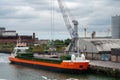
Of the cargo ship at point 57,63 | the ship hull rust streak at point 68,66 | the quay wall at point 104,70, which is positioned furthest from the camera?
the cargo ship at point 57,63

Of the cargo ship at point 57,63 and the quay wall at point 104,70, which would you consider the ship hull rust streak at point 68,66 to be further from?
the quay wall at point 104,70

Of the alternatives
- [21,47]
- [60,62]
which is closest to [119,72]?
[60,62]

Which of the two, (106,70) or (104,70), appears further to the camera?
(104,70)

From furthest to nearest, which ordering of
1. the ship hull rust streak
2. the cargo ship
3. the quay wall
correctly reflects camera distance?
the cargo ship < the ship hull rust streak < the quay wall

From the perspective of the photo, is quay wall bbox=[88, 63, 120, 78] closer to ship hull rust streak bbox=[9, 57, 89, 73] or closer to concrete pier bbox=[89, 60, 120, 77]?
concrete pier bbox=[89, 60, 120, 77]

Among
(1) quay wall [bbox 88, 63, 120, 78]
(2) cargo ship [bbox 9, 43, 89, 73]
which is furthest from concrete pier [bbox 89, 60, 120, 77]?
(2) cargo ship [bbox 9, 43, 89, 73]

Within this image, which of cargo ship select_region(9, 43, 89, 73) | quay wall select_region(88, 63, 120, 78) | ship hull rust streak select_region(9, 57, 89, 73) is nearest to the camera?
quay wall select_region(88, 63, 120, 78)

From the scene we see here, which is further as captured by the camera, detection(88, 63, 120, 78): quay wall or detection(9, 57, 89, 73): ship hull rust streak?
detection(9, 57, 89, 73): ship hull rust streak

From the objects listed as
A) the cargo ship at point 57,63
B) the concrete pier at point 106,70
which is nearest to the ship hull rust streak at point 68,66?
the cargo ship at point 57,63

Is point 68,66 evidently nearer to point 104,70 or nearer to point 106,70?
point 104,70

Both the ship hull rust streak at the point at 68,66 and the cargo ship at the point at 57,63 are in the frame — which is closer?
the ship hull rust streak at the point at 68,66

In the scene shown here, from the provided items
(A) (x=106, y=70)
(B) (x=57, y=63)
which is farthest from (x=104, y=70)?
(B) (x=57, y=63)

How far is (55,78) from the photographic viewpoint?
4978 cm

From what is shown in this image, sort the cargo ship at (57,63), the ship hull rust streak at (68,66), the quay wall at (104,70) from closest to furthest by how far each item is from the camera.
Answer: the quay wall at (104,70) < the ship hull rust streak at (68,66) < the cargo ship at (57,63)
